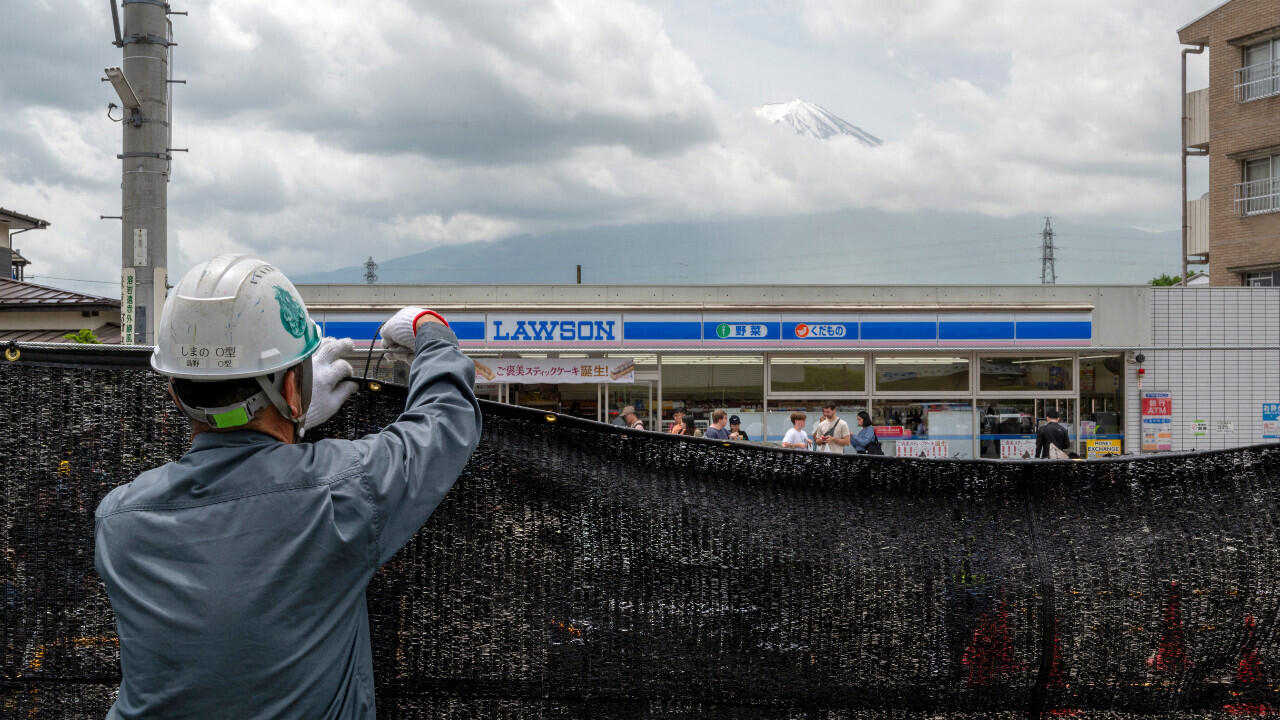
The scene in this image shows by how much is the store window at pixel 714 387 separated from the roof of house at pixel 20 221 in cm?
2405

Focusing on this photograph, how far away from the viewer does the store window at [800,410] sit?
1856 centimetres

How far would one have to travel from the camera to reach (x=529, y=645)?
6.92 ft

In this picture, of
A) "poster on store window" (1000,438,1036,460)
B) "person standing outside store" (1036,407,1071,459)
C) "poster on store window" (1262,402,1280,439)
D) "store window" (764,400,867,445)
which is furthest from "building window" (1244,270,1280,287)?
"person standing outside store" (1036,407,1071,459)

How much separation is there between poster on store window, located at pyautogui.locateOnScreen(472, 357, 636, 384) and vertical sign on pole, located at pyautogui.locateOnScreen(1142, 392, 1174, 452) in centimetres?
1108

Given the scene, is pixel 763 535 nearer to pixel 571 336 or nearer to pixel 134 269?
pixel 134 269

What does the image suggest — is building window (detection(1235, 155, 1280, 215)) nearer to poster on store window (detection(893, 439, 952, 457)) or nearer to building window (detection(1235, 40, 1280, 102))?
building window (detection(1235, 40, 1280, 102))

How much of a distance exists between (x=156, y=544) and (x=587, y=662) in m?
1.01

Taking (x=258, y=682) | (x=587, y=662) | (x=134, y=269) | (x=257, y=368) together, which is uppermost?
(x=134, y=269)

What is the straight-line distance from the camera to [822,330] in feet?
61.6

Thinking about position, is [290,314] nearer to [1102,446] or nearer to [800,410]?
[800,410]

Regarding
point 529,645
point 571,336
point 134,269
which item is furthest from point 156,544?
point 571,336

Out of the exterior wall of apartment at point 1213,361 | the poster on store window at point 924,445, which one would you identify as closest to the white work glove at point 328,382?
the poster on store window at point 924,445

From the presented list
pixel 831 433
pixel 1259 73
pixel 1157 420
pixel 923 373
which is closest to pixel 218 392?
pixel 831 433

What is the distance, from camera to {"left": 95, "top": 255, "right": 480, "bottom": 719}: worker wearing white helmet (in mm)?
1500
